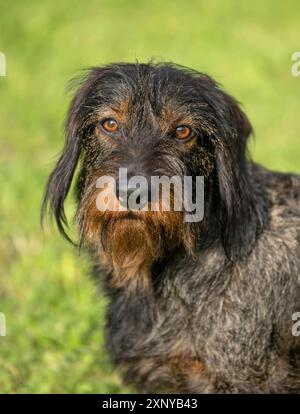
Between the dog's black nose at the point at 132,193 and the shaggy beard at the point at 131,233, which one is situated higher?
the dog's black nose at the point at 132,193

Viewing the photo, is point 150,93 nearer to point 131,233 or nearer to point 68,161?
point 68,161

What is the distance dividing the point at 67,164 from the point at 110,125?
40cm

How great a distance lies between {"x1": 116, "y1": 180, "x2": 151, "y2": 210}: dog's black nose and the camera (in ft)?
13.1

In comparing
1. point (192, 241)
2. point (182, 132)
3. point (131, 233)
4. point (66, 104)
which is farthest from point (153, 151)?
point (66, 104)

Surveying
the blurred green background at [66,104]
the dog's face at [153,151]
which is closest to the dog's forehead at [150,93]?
the dog's face at [153,151]

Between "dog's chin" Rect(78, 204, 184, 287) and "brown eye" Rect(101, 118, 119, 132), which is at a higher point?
"brown eye" Rect(101, 118, 119, 132)

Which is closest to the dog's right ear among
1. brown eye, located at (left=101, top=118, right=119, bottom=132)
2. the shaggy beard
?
brown eye, located at (left=101, top=118, right=119, bottom=132)

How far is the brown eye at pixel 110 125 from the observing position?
176 inches

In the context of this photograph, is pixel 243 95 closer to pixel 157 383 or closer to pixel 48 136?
pixel 48 136

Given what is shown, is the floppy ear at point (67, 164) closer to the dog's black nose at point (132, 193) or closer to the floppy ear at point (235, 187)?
the dog's black nose at point (132, 193)

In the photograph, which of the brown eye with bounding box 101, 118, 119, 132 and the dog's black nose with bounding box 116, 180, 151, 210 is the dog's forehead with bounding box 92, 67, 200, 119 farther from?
the dog's black nose with bounding box 116, 180, 151, 210

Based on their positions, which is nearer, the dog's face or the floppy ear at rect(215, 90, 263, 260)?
the dog's face

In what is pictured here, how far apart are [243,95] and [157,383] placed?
7.99 meters

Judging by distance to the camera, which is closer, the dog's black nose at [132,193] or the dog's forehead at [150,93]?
the dog's black nose at [132,193]
